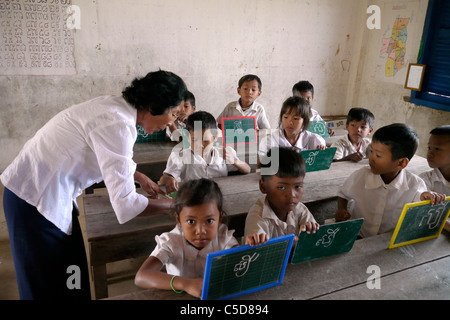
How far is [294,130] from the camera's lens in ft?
8.85

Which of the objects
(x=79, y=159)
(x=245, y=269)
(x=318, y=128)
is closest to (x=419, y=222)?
(x=245, y=269)

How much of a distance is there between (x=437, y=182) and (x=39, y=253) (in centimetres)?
220

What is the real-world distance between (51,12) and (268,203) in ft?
12.4

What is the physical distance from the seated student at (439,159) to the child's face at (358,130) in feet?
2.72

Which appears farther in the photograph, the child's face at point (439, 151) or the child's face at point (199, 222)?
the child's face at point (439, 151)

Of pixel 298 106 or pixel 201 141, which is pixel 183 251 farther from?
pixel 298 106

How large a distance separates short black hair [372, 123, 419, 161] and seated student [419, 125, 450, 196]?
0.30 meters

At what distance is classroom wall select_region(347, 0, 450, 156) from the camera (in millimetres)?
4508

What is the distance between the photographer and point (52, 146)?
1.42 metres

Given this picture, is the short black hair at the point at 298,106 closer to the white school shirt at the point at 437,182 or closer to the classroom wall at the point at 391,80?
the white school shirt at the point at 437,182

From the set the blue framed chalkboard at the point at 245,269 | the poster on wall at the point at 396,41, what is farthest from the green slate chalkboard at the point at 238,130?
the poster on wall at the point at 396,41

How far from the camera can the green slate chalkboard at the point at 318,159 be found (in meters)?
2.24

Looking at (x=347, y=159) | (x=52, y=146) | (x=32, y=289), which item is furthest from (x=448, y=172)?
(x=32, y=289)

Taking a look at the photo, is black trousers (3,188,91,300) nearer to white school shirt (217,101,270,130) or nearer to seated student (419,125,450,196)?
seated student (419,125,450,196)
